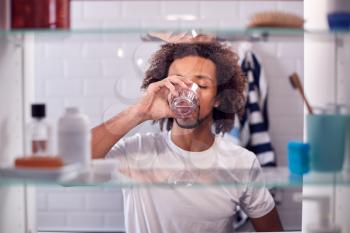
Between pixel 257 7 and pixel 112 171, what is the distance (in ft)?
4.24

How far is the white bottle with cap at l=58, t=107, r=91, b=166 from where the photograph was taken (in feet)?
2.65

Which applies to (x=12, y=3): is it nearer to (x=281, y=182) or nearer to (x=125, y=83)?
(x=125, y=83)

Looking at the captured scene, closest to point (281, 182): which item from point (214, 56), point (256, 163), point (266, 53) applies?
point (256, 163)

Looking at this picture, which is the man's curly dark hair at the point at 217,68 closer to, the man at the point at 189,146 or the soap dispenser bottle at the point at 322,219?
the man at the point at 189,146

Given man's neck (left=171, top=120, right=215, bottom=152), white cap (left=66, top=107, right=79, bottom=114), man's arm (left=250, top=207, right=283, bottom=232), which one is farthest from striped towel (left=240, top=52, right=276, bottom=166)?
white cap (left=66, top=107, right=79, bottom=114)

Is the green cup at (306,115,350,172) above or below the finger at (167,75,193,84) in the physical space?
below

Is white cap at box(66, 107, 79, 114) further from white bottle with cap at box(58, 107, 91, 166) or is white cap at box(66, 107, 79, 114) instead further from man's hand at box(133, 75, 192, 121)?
man's hand at box(133, 75, 192, 121)

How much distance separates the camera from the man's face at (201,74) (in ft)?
3.41

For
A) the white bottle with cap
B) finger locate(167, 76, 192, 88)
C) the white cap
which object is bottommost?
the white bottle with cap

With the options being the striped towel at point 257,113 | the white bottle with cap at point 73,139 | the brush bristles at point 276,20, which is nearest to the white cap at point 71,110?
the white bottle with cap at point 73,139

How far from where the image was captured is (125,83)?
1105mm

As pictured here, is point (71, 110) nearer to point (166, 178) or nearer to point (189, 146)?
point (166, 178)

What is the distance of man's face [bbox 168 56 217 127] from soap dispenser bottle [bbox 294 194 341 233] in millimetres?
302

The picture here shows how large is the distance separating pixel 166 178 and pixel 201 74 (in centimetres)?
27
